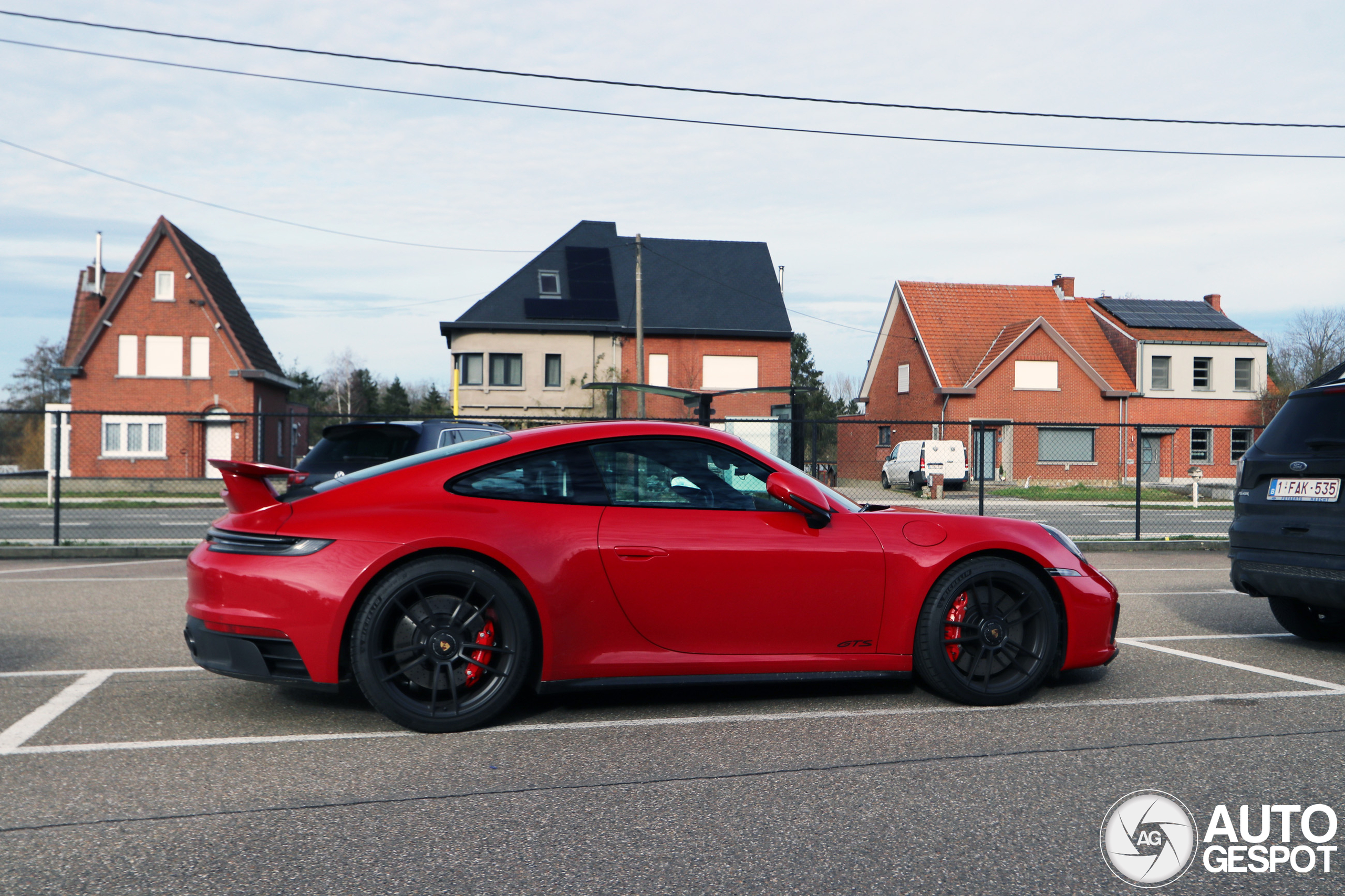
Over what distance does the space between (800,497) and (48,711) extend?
3.65 meters

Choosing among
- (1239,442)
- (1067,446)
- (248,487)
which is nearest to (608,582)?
(248,487)

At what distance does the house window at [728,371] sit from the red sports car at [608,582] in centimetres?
3760

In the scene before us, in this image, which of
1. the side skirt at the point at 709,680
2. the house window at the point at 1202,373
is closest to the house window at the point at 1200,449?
the house window at the point at 1202,373

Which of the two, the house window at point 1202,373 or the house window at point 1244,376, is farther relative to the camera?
the house window at point 1244,376

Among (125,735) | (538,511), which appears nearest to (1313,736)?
(538,511)

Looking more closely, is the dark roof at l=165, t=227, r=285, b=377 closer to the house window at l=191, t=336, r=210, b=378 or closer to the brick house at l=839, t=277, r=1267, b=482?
the house window at l=191, t=336, r=210, b=378

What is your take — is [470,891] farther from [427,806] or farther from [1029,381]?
[1029,381]

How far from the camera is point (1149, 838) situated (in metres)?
3.39

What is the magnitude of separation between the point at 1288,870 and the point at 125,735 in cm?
439

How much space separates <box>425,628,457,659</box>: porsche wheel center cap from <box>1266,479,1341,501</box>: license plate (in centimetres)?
522

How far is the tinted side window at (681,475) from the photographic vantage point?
4.86m

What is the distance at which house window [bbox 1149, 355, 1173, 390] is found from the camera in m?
42.3

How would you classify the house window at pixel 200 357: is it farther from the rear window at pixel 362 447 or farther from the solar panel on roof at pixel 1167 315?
the solar panel on roof at pixel 1167 315

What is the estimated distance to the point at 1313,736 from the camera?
4.56 meters
